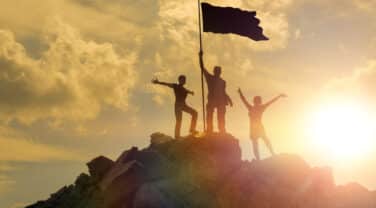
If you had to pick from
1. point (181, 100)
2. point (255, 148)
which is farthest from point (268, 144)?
point (181, 100)

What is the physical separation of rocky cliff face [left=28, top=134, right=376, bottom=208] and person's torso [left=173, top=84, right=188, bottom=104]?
6.60 feet

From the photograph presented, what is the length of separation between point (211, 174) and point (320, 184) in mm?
6624

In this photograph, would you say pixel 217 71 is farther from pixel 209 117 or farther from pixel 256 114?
pixel 256 114

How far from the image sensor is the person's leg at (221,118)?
30578mm

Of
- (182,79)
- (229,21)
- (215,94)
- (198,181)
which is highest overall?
(229,21)

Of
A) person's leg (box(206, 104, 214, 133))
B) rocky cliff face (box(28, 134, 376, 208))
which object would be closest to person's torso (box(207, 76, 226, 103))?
person's leg (box(206, 104, 214, 133))

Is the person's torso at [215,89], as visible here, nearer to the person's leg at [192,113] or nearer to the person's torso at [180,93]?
the person's leg at [192,113]

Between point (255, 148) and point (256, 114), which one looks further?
point (255, 148)

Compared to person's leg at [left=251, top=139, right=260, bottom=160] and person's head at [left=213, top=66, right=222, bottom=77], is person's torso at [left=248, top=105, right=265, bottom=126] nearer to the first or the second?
person's leg at [left=251, top=139, right=260, bottom=160]

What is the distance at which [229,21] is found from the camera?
3353cm

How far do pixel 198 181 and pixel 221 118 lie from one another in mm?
3422

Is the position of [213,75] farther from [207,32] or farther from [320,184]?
[320,184]

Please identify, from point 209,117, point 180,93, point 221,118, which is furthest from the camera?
point 221,118

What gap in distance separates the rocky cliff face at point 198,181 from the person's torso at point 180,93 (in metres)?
2.01
